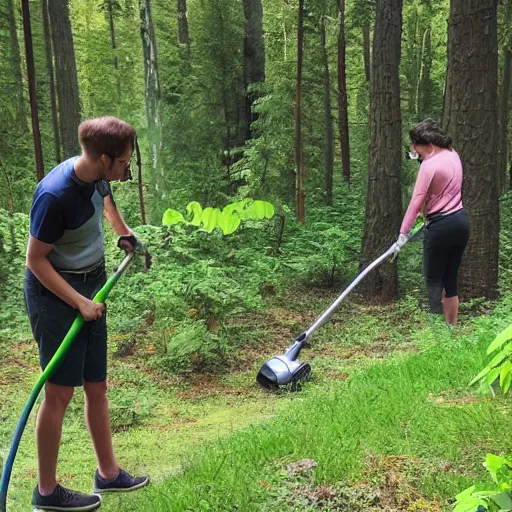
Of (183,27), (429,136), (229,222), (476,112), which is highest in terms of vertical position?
(183,27)

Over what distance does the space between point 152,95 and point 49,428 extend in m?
9.44

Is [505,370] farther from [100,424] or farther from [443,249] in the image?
[443,249]

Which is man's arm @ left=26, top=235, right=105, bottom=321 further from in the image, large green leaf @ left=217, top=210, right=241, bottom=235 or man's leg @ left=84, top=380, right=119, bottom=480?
large green leaf @ left=217, top=210, right=241, bottom=235

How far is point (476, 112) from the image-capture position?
23.8 feet

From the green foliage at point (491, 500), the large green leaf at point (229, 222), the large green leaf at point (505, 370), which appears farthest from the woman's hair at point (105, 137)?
the large green leaf at point (229, 222)

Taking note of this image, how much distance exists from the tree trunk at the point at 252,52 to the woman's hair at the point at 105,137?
10.2m

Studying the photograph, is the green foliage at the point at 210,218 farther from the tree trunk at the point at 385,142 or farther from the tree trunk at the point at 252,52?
the tree trunk at the point at 252,52

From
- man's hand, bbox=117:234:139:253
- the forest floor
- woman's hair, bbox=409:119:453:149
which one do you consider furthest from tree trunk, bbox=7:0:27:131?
man's hand, bbox=117:234:139:253

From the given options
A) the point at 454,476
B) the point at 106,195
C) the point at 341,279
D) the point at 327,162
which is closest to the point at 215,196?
the point at 341,279

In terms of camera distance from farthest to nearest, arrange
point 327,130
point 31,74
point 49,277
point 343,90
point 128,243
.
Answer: point 343,90 → point 327,130 → point 31,74 → point 128,243 → point 49,277

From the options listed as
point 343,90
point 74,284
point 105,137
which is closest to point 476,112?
point 105,137

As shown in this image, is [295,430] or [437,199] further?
[437,199]

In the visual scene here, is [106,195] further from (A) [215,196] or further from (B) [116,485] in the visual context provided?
(A) [215,196]

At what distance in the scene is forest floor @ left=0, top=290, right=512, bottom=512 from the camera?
9.00 ft
